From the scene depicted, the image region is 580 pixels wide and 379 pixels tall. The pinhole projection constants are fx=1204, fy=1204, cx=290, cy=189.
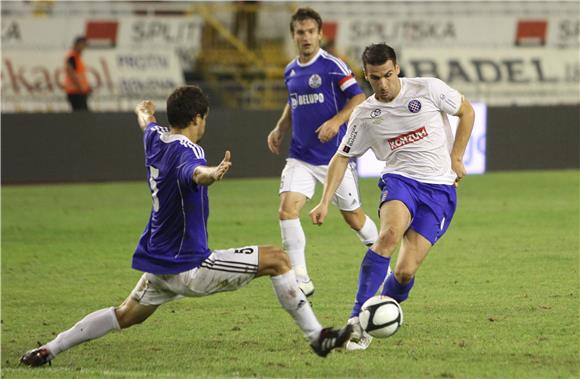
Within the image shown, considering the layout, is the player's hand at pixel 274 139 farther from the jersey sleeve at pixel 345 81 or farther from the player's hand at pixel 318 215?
the player's hand at pixel 318 215

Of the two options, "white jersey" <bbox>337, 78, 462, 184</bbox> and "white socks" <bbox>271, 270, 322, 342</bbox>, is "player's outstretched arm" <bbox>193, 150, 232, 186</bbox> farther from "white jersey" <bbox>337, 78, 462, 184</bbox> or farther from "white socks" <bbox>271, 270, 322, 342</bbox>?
"white jersey" <bbox>337, 78, 462, 184</bbox>

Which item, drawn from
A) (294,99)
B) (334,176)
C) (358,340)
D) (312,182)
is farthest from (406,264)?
(294,99)

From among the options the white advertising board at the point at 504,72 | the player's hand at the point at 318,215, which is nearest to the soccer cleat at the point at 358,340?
the player's hand at the point at 318,215

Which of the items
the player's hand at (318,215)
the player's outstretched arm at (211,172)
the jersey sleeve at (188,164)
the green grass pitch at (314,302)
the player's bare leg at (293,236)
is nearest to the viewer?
the player's outstretched arm at (211,172)

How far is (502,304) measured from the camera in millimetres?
9211

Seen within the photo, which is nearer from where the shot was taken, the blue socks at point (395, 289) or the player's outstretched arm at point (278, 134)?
the blue socks at point (395, 289)

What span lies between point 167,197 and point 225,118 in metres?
15.1

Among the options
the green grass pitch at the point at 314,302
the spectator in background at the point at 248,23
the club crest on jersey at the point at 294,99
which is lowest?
the spectator in background at the point at 248,23

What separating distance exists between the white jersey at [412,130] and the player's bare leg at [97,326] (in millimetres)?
1812

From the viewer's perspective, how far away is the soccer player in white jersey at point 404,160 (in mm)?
7758

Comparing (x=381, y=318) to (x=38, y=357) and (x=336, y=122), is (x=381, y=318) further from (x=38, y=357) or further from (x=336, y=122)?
(x=336, y=122)

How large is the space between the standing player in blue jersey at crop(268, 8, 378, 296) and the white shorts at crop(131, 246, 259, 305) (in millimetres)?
2780

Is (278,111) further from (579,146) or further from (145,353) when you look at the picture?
(145,353)

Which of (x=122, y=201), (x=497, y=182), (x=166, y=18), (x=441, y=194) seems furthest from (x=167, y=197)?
(x=166, y=18)
